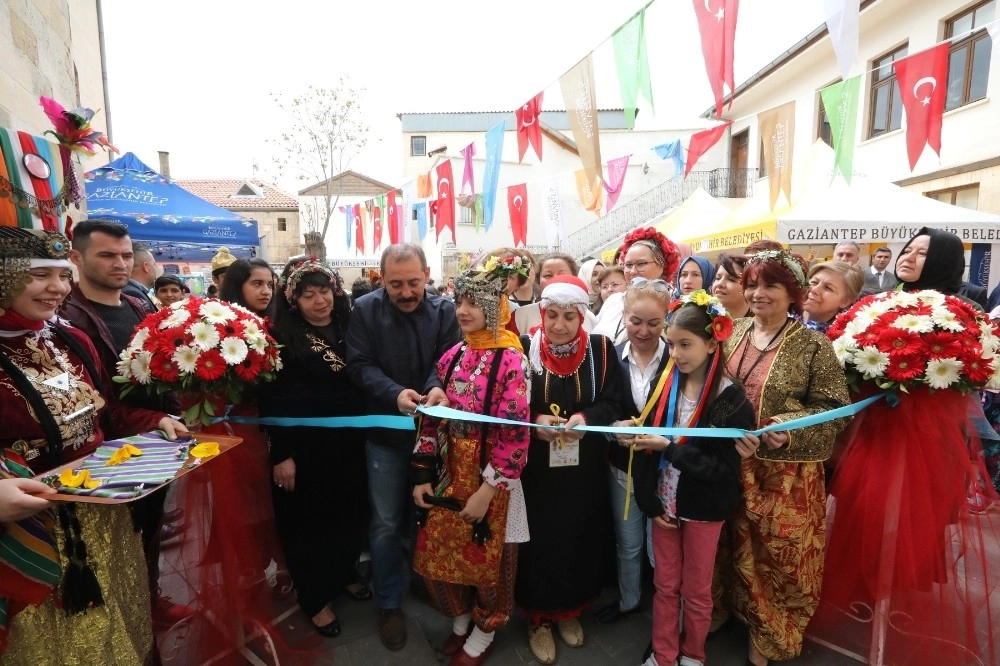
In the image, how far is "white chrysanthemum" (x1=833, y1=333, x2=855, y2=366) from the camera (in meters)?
2.55

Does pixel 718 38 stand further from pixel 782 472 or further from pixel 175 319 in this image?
pixel 175 319

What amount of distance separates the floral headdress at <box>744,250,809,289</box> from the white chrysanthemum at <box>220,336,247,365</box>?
255cm

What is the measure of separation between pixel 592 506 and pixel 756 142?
64.9 feet

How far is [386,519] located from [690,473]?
1.64m

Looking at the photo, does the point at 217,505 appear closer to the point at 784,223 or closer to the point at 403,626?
the point at 403,626

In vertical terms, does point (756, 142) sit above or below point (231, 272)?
above

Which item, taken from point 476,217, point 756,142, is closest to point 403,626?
point 476,217

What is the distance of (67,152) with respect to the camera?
2.55m

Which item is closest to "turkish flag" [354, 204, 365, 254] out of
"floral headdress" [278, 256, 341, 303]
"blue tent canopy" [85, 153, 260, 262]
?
"blue tent canopy" [85, 153, 260, 262]

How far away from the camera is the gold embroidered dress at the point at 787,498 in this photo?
2361 millimetres

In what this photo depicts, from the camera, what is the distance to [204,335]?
2221 millimetres

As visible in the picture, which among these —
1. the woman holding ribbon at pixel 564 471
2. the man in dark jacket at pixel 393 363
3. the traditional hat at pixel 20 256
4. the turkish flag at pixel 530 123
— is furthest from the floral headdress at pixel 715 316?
the turkish flag at pixel 530 123

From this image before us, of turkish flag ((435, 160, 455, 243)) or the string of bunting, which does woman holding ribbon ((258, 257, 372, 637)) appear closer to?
the string of bunting

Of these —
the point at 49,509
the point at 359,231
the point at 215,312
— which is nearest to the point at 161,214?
the point at 215,312
